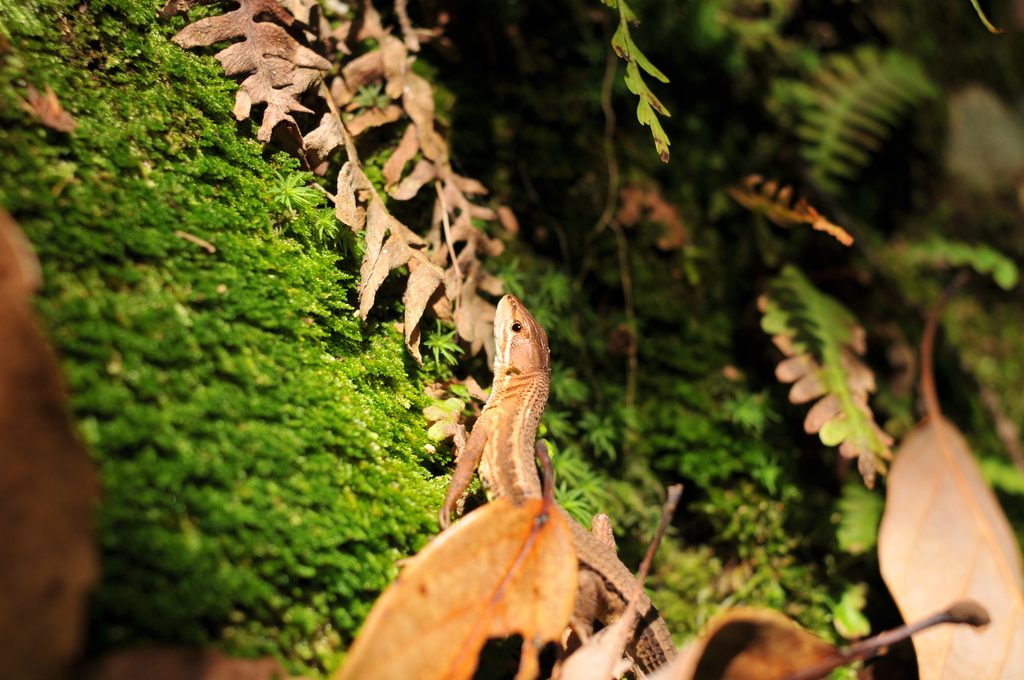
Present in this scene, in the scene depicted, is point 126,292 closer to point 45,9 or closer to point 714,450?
point 45,9

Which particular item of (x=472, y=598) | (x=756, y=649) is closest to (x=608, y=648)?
(x=756, y=649)

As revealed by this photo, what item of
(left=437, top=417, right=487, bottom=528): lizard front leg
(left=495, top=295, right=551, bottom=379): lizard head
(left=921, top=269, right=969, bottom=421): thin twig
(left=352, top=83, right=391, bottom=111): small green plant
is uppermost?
(left=352, top=83, right=391, bottom=111): small green plant

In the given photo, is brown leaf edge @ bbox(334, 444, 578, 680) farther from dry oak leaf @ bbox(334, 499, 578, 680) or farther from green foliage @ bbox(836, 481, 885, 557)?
green foliage @ bbox(836, 481, 885, 557)

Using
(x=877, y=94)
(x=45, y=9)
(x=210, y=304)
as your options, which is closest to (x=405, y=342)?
(x=210, y=304)

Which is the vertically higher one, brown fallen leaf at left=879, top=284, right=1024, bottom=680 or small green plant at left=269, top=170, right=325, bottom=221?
small green plant at left=269, top=170, right=325, bottom=221

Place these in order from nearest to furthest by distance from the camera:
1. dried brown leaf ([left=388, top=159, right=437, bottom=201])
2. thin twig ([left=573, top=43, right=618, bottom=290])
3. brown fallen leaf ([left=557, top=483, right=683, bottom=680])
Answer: brown fallen leaf ([left=557, top=483, right=683, bottom=680]), dried brown leaf ([left=388, top=159, right=437, bottom=201]), thin twig ([left=573, top=43, right=618, bottom=290])

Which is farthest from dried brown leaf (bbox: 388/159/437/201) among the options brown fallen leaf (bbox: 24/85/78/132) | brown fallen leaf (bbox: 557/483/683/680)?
brown fallen leaf (bbox: 557/483/683/680)

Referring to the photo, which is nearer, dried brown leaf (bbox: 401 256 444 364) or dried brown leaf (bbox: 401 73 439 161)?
dried brown leaf (bbox: 401 256 444 364)

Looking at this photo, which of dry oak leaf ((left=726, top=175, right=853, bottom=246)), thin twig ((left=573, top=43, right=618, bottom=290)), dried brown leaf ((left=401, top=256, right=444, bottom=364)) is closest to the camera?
dried brown leaf ((left=401, top=256, right=444, bottom=364))

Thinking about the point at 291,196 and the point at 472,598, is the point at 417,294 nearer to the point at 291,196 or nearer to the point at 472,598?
the point at 291,196
